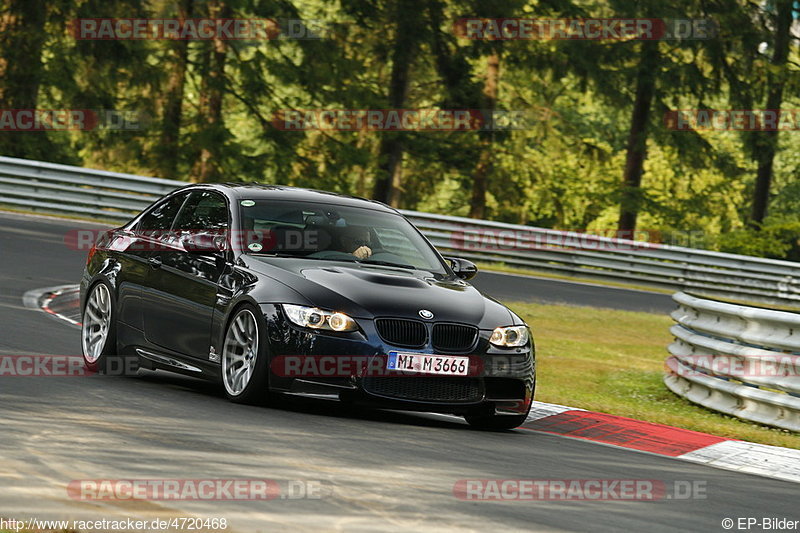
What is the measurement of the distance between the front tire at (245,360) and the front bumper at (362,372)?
3.7 inches

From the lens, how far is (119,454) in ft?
21.3

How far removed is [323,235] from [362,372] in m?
1.50

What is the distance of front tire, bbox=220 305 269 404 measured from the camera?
846 centimetres

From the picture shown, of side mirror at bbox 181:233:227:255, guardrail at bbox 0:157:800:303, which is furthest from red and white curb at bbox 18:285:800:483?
guardrail at bbox 0:157:800:303

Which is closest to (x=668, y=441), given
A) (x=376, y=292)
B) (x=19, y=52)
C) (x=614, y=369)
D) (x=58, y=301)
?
(x=376, y=292)

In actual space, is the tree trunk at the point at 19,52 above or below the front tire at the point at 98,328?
above

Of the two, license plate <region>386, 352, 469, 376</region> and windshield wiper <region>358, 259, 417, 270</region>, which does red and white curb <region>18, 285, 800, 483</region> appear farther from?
windshield wiper <region>358, 259, 417, 270</region>

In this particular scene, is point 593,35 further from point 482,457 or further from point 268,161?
point 482,457

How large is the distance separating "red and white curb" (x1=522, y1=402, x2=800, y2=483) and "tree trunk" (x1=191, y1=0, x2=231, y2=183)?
28.2 m

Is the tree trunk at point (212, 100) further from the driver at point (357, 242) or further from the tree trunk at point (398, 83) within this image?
the driver at point (357, 242)

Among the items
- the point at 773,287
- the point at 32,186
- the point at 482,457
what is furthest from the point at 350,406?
the point at 773,287

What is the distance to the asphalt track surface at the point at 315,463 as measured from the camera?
5559 millimetres

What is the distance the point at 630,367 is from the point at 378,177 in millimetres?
22604

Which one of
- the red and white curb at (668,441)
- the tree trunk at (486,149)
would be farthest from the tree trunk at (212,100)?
the red and white curb at (668,441)
